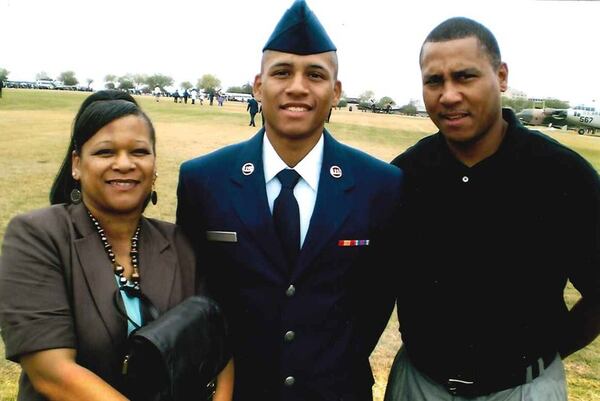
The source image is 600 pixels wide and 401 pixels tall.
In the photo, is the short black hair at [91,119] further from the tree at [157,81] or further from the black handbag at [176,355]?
the tree at [157,81]

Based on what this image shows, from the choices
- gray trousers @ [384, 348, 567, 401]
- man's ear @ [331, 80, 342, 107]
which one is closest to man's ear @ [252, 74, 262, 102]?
man's ear @ [331, 80, 342, 107]

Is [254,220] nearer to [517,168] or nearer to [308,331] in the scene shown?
[308,331]

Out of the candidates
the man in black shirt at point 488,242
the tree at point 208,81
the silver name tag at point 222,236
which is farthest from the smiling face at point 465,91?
the tree at point 208,81

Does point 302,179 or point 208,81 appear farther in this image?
point 208,81

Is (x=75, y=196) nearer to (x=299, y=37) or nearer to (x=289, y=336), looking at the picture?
(x=289, y=336)

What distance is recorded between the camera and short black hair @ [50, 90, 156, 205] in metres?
2.28

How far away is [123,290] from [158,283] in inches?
5.8

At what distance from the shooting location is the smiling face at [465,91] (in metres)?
2.61

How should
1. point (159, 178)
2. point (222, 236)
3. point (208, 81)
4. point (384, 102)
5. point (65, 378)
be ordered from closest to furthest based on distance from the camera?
point (65, 378) → point (222, 236) → point (159, 178) → point (384, 102) → point (208, 81)

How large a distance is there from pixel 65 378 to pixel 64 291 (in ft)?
1.02

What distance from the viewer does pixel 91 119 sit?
7.47 feet

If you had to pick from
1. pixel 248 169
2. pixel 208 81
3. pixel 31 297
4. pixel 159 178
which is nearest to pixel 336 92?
pixel 248 169

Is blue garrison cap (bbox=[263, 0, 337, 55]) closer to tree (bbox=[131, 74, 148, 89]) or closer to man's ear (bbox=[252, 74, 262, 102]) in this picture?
man's ear (bbox=[252, 74, 262, 102])

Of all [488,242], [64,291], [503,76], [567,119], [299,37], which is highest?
[299,37]
